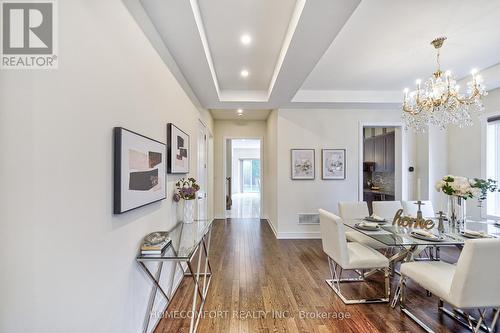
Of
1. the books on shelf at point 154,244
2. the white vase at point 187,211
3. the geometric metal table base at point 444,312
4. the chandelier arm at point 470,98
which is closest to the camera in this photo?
the books on shelf at point 154,244

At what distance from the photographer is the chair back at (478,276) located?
161 centimetres

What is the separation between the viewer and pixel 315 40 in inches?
84.6

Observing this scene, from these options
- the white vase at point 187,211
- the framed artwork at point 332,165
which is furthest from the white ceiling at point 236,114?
the white vase at point 187,211

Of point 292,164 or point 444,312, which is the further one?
point 292,164

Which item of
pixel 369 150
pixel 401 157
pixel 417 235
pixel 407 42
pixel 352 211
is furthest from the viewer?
pixel 369 150

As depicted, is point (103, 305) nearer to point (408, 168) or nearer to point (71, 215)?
point (71, 215)

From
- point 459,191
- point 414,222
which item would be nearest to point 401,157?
point 459,191

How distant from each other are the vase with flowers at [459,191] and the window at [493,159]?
156 centimetres

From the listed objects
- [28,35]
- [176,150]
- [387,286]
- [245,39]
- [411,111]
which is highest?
[245,39]

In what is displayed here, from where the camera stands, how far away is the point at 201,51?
2.35 metres

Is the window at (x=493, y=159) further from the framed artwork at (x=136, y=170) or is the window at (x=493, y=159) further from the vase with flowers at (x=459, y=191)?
the framed artwork at (x=136, y=170)

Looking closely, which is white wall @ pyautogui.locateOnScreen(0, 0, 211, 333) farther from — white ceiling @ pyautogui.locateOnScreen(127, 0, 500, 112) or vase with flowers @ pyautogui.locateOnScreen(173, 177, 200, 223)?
vase with flowers @ pyautogui.locateOnScreen(173, 177, 200, 223)

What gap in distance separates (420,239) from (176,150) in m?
2.72

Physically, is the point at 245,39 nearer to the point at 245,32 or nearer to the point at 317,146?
the point at 245,32
